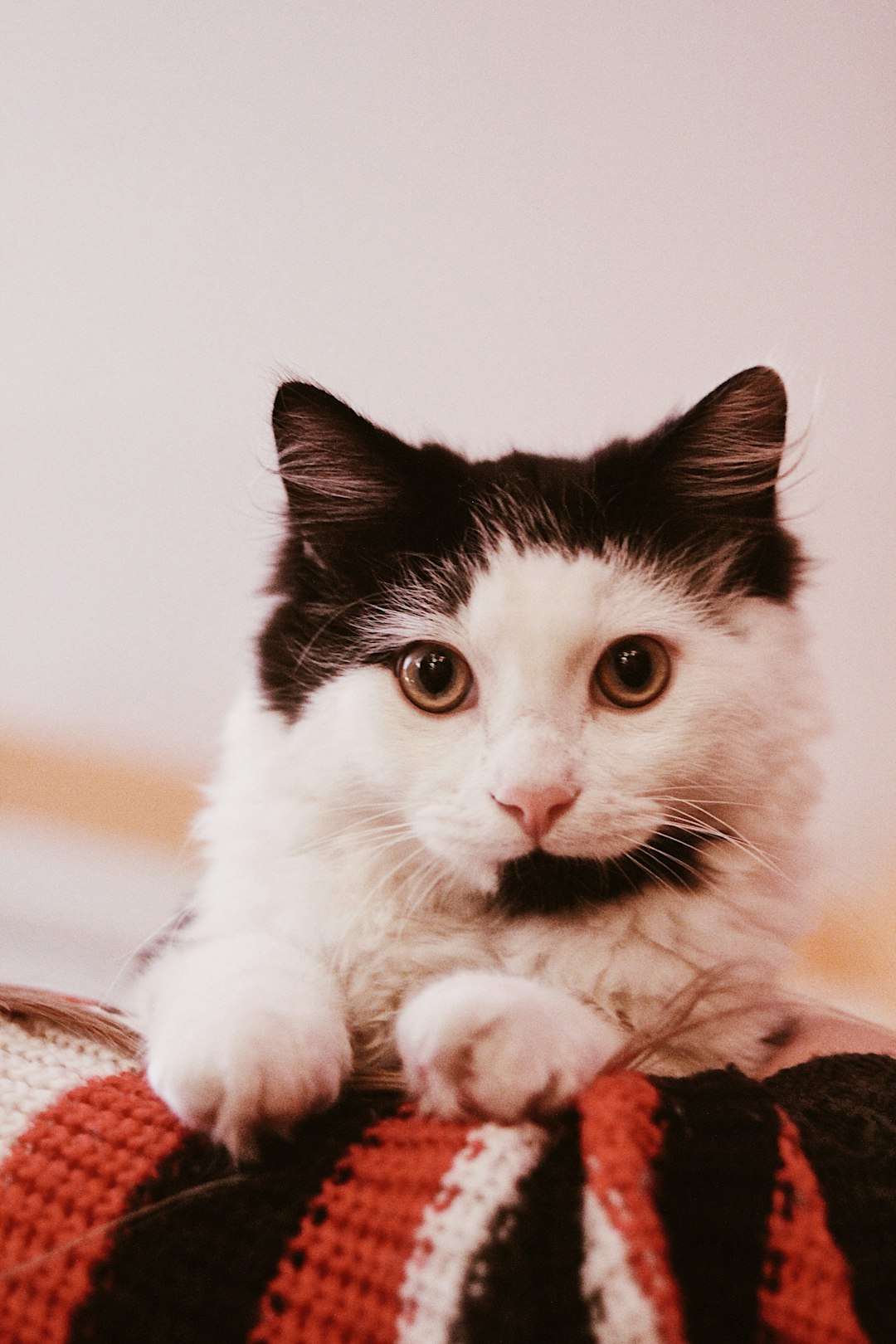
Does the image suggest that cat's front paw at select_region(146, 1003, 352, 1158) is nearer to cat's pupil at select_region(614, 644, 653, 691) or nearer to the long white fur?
the long white fur

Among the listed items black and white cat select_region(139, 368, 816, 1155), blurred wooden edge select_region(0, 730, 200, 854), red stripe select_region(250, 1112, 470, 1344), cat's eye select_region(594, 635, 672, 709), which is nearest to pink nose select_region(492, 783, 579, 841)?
black and white cat select_region(139, 368, 816, 1155)

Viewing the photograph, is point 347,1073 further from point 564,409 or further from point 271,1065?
point 564,409

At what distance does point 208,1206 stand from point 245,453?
1.55 metres

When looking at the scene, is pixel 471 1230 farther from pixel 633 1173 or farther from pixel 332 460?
pixel 332 460

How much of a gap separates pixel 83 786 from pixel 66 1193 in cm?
146

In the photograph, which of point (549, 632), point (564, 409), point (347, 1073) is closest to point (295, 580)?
point (549, 632)

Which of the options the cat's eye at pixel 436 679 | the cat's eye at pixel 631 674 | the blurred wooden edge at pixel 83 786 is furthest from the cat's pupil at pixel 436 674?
the blurred wooden edge at pixel 83 786

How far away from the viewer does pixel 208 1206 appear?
0.53 meters

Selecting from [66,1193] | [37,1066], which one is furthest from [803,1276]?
[37,1066]

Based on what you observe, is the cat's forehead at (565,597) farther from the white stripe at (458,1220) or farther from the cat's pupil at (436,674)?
the white stripe at (458,1220)

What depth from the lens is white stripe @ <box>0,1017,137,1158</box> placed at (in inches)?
24.4

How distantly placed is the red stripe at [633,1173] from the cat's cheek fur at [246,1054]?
0.19m

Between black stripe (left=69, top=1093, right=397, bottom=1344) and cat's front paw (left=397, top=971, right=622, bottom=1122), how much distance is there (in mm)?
73

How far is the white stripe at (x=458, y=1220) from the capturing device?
46 centimetres
